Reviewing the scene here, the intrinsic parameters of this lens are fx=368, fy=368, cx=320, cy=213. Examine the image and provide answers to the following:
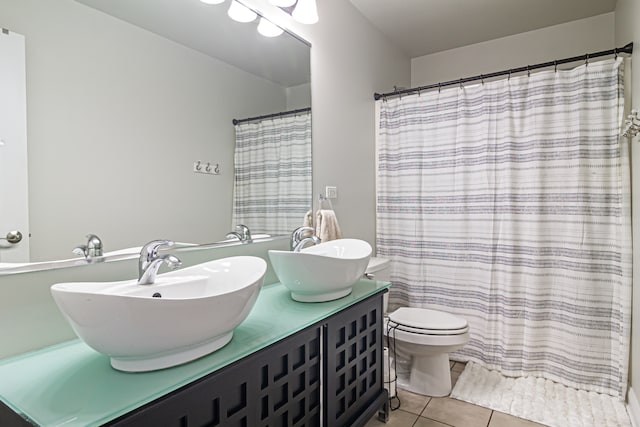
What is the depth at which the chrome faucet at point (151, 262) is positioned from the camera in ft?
3.66

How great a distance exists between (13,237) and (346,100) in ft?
6.36

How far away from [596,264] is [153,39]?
2.44 metres

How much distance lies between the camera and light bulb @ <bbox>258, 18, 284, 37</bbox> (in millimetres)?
1848

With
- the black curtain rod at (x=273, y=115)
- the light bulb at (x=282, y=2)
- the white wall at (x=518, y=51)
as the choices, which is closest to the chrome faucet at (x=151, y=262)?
the black curtain rod at (x=273, y=115)

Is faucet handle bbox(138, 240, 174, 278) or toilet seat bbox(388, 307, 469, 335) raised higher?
faucet handle bbox(138, 240, 174, 278)

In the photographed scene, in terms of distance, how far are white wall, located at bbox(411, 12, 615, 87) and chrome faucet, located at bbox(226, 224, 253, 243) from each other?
243cm

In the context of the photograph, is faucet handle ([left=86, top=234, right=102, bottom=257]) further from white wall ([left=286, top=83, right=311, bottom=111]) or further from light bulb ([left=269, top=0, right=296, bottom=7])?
light bulb ([left=269, top=0, right=296, bottom=7])

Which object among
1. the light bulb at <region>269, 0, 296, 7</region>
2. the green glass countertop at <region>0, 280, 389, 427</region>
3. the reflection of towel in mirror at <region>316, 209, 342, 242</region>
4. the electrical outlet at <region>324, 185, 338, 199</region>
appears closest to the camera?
the green glass countertop at <region>0, 280, 389, 427</region>

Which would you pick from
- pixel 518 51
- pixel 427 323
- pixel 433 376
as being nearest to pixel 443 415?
pixel 433 376

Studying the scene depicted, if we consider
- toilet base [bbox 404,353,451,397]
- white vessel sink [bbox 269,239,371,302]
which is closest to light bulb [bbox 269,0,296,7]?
white vessel sink [bbox 269,239,371,302]

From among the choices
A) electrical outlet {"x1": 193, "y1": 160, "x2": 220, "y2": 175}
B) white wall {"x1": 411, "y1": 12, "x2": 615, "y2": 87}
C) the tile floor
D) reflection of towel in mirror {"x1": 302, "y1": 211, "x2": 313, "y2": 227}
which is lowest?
the tile floor

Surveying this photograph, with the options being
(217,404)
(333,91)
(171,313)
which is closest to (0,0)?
(171,313)

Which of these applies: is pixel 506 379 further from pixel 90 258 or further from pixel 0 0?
pixel 0 0

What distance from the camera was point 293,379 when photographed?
4.08ft
